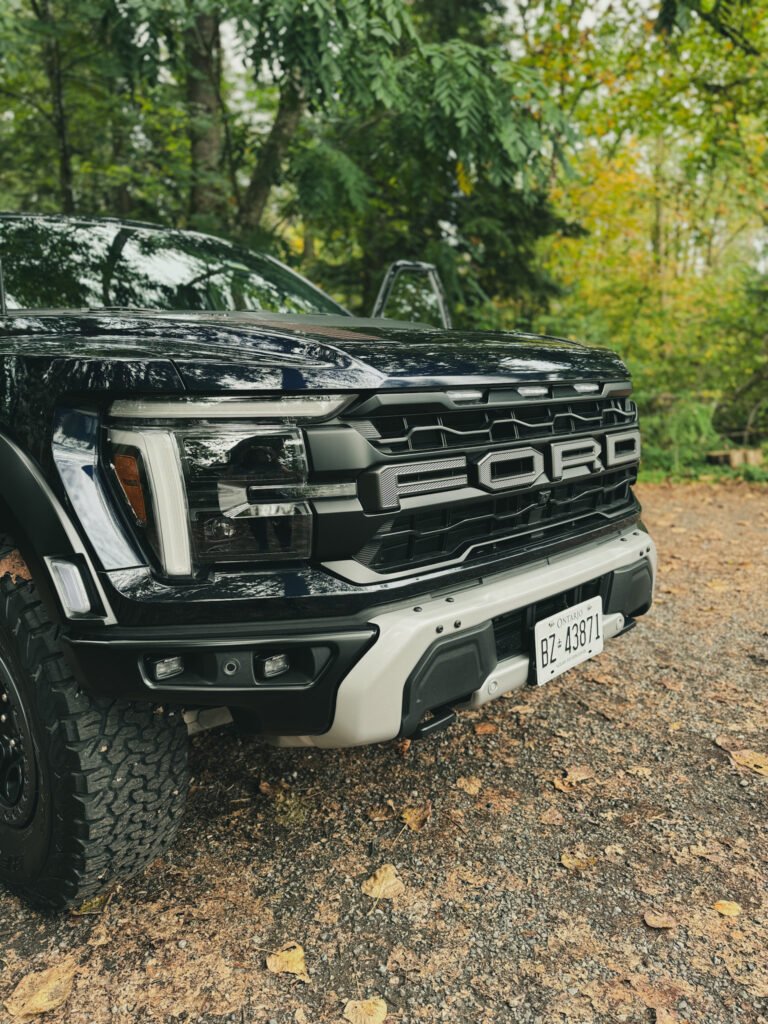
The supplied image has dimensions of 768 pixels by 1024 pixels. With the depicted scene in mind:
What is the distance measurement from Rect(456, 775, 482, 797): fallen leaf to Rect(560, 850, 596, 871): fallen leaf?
39 cm

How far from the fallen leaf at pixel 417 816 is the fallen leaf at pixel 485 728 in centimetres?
50

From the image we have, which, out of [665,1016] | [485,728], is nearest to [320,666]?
[665,1016]

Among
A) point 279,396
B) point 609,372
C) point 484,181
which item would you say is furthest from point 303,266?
point 279,396

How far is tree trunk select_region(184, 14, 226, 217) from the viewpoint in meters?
7.21

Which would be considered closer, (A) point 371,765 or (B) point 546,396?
(B) point 546,396

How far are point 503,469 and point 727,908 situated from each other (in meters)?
1.27

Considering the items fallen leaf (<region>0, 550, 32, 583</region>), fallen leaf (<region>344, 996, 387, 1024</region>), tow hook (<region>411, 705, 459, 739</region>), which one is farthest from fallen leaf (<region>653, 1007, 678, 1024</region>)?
fallen leaf (<region>0, 550, 32, 583</region>)

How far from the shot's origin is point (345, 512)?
173 centimetres

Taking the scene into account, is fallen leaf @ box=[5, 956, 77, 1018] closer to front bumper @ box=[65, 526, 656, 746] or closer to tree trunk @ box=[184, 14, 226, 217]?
front bumper @ box=[65, 526, 656, 746]

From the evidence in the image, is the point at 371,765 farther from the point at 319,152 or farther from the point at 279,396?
the point at 319,152

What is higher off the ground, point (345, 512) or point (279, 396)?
point (279, 396)

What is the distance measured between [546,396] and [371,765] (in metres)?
1.40

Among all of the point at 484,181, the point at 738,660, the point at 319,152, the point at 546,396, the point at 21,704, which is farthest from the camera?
the point at 484,181

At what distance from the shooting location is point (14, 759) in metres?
2.00
